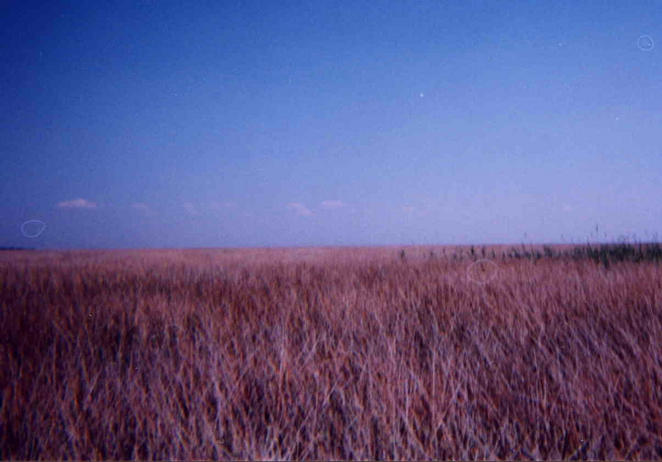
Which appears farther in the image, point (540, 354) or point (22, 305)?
point (22, 305)

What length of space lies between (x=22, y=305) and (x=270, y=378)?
365 centimetres

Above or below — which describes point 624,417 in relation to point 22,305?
below

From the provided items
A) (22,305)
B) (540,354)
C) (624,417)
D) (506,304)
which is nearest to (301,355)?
(540,354)

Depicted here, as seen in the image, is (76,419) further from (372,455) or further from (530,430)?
(530,430)

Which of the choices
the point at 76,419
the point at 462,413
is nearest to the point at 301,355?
the point at 462,413

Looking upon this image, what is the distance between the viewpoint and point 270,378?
1.95m

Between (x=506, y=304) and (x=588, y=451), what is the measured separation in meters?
2.03

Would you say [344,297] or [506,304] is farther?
[344,297]

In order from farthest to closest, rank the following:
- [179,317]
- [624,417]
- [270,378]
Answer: [179,317]
[270,378]
[624,417]

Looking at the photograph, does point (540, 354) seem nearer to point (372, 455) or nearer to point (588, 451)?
point (588, 451)

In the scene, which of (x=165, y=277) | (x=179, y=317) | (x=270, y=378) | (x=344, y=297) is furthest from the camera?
(x=165, y=277)

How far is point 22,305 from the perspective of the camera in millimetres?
3840

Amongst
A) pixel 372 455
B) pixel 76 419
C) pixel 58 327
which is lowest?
pixel 372 455

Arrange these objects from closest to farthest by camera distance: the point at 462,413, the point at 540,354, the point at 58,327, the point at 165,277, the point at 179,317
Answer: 1. the point at 462,413
2. the point at 540,354
3. the point at 58,327
4. the point at 179,317
5. the point at 165,277
